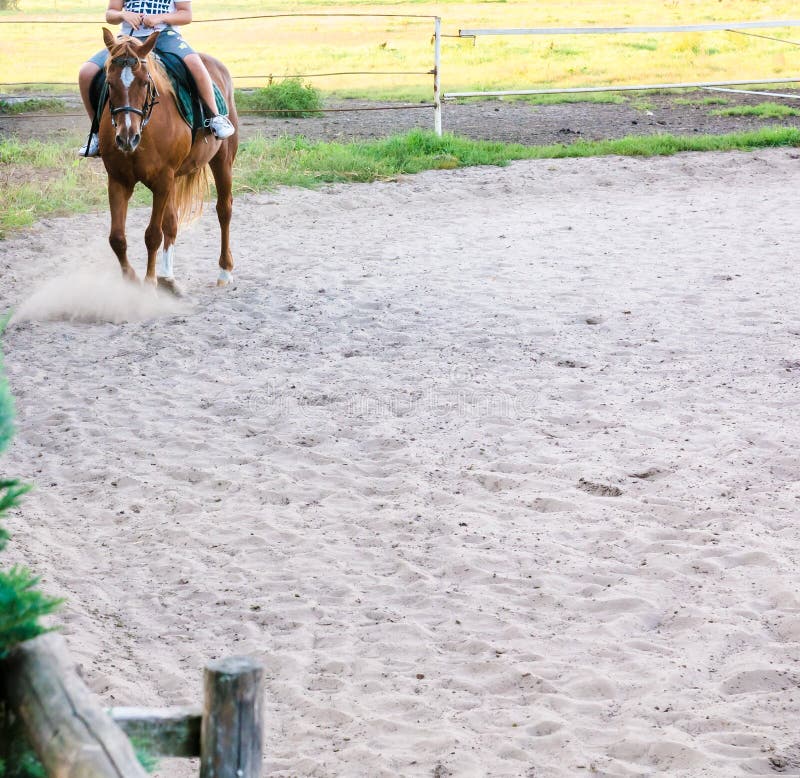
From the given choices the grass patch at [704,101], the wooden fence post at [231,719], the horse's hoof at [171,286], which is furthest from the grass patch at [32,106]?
the wooden fence post at [231,719]

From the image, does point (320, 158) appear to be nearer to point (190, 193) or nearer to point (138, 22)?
point (190, 193)

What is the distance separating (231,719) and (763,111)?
1410 cm

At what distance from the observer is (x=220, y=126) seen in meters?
7.17

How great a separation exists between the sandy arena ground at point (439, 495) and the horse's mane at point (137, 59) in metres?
1.37

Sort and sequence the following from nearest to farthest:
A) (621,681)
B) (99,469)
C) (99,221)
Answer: (621,681) < (99,469) < (99,221)

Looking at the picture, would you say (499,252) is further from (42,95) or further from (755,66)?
(755,66)

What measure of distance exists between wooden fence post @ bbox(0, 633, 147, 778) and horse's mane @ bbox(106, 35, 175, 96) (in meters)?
5.37

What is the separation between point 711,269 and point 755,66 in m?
13.8

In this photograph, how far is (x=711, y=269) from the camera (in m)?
7.57

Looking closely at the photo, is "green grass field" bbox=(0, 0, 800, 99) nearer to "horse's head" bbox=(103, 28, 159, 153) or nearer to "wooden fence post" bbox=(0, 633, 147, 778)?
"horse's head" bbox=(103, 28, 159, 153)

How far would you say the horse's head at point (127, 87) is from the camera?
629 centimetres

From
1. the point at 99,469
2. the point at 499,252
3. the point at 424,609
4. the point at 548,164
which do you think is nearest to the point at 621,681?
the point at 424,609

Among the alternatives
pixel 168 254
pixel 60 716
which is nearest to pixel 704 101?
pixel 168 254

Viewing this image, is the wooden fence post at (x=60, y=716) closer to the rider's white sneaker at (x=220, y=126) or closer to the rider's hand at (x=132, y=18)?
the rider's hand at (x=132, y=18)
